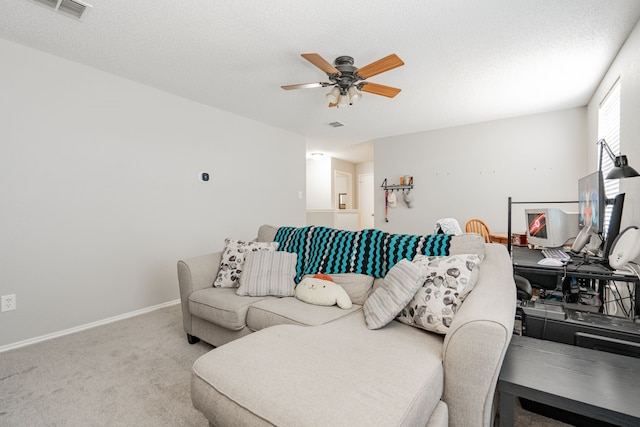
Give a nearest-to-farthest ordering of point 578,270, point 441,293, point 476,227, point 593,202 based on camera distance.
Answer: point 441,293
point 578,270
point 593,202
point 476,227

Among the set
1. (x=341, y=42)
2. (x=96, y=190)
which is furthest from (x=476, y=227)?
(x=96, y=190)

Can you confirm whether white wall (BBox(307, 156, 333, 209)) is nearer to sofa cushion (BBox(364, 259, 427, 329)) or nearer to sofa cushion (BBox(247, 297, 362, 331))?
sofa cushion (BBox(247, 297, 362, 331))

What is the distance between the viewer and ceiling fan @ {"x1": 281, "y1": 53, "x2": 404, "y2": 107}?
2.27 m

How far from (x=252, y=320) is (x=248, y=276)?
1.27 ft

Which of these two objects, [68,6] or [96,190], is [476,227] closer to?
[96,190]

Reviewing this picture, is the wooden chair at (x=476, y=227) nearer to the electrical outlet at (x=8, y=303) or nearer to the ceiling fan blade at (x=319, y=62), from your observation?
the ceiling fan blade at (x=319, y=62)

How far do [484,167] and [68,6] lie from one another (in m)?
4.89

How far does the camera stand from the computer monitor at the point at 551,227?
7.80ft

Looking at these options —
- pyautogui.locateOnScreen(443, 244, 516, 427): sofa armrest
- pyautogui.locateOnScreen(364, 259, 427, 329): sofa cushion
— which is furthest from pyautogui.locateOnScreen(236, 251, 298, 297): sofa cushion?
pyautogui.locateOnScreen(443, 244, 516, 427): sofa armrest

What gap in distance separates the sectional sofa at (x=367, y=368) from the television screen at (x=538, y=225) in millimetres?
1014

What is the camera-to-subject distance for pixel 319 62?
221 centimetres

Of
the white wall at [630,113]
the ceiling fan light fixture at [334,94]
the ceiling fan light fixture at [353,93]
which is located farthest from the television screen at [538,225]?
the ceiling fan light fixture at [334,94]

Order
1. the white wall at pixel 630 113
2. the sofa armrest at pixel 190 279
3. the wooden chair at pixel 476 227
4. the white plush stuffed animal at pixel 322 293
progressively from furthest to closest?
the wooden chair at pixel 476 227
the sofa armrest at pixel 190 279
the white wall at pixel 630 113
the white plush stuffed animal at pixel 322 293

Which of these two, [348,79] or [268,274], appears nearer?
[268,274]
